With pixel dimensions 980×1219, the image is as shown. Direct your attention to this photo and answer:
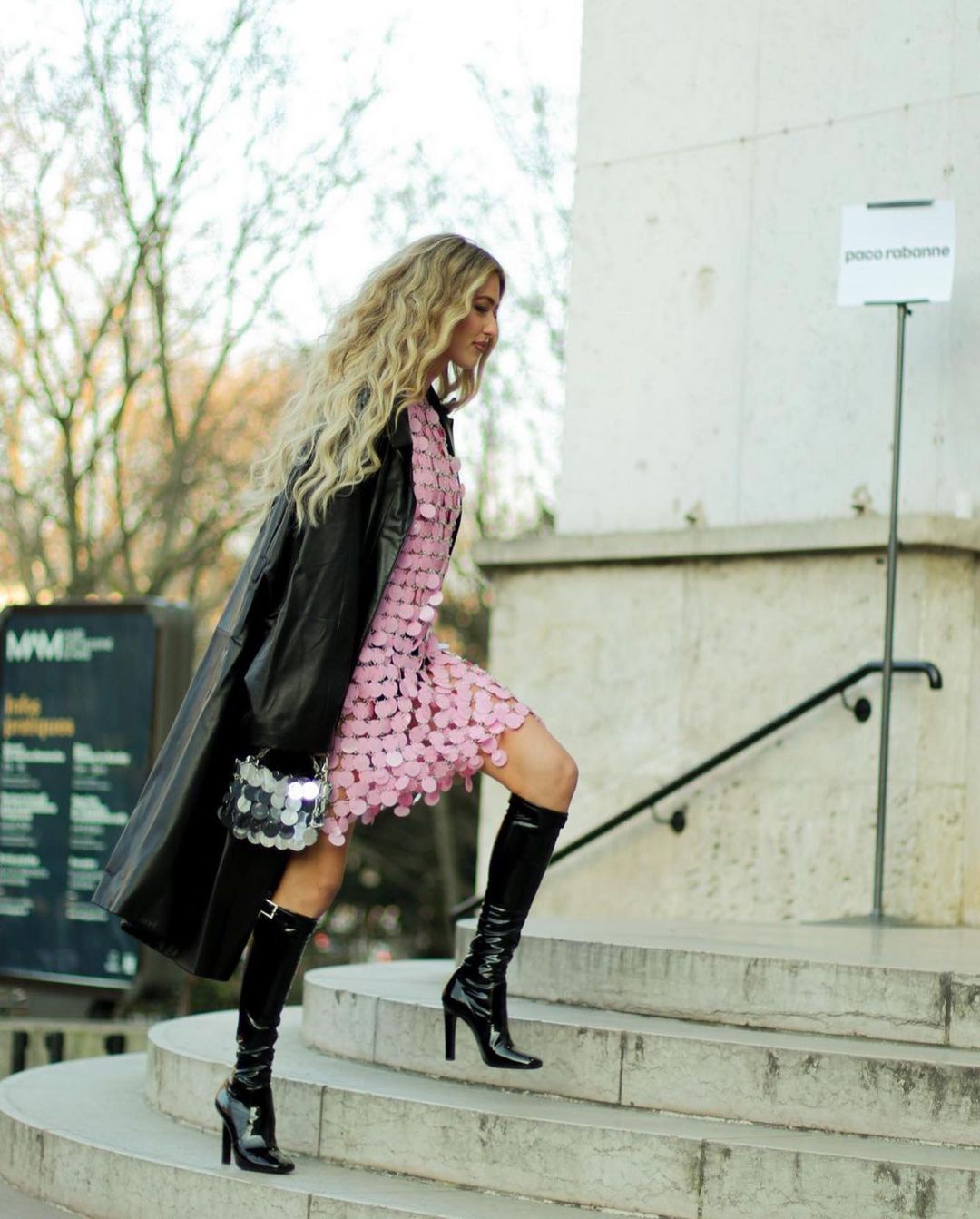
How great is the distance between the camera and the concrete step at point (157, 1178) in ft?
13.5

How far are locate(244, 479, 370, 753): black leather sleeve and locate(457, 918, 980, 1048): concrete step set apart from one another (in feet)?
4.93

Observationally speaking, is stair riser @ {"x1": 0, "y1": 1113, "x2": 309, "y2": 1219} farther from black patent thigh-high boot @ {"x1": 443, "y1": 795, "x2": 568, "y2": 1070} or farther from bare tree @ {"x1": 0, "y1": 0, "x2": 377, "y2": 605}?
bare tree @ {"x1": 0, "y1": 0, "x2": 377, "y2": 605}

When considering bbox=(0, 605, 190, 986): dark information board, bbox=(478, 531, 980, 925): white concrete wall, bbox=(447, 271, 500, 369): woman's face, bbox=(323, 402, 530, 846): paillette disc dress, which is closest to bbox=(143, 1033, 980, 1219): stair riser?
bbox=(323, 402, 530, 846): paillette disc dress

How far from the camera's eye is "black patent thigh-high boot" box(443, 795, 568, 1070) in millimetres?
4160

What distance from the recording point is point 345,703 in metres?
4.11

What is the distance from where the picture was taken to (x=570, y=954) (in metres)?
5.19

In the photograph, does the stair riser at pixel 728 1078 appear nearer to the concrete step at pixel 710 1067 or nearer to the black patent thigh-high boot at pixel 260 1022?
the concrete step at pixel 710 1067

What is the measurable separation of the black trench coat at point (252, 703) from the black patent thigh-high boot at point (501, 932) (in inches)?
19.6

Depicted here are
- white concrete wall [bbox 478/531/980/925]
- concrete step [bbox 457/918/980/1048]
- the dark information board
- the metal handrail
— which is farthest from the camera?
the dark information board

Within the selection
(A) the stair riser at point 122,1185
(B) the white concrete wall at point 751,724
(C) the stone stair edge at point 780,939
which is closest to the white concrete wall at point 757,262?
(B) the white concrete wall at point 751,724

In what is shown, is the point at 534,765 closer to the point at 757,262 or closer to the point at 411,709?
the point at 411,709

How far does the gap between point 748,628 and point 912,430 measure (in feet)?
3.60

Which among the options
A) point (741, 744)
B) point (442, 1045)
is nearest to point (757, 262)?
point (741, 744)

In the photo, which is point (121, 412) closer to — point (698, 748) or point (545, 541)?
point (545, 541)
